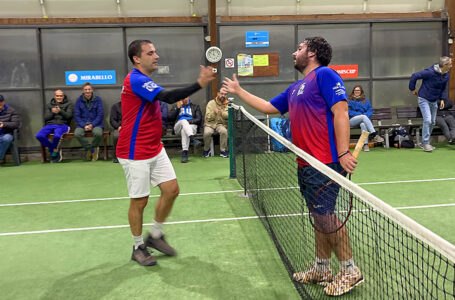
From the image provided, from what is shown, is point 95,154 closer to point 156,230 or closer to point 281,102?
point 156,230

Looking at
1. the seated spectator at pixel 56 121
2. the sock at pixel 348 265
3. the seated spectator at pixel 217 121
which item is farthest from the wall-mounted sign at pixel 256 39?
the sock at pixel 348 265

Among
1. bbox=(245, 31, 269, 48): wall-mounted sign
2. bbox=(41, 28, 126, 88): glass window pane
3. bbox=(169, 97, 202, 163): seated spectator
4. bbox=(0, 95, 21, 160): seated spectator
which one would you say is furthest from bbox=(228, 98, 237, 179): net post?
bbox=(0, 95, 21, 160): seated spectator

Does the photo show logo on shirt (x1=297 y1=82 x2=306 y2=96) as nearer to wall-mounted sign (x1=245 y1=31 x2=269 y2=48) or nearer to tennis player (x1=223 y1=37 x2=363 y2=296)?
tennis player (x1=223 y1=37 x2=363 y2=296)

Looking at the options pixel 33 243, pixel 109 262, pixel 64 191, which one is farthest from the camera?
pixel 64 191

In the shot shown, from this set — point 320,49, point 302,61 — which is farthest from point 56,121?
point 320,49

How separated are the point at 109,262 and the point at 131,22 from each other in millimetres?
8680

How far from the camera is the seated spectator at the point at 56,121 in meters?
10.6

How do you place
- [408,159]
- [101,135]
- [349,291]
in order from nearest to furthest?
[349,291]
[408,159]
[101,135]

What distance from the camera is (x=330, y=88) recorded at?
3.04 m

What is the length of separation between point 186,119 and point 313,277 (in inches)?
309

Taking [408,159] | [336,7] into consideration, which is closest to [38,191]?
[408,159]

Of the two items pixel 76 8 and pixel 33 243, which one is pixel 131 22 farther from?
pixel 33 243

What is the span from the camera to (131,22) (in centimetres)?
1144

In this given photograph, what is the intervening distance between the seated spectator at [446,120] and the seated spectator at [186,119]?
627cm
